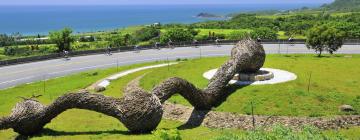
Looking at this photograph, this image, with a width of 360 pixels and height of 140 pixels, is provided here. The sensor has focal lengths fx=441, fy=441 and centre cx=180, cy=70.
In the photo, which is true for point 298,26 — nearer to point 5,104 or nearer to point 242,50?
point 242,50

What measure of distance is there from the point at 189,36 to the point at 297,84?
6853cm

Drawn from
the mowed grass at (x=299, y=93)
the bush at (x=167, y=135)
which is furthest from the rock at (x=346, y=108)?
the bush at (x=167, y=135)

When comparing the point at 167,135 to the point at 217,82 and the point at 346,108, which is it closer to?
the point at 217,82

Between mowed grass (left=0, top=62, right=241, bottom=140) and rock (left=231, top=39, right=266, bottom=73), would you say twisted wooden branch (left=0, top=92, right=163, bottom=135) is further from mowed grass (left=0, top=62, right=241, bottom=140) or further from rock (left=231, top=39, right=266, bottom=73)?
rock (left=231, top=39, right=266, bottom=73)

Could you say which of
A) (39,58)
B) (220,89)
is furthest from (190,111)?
(39,58)

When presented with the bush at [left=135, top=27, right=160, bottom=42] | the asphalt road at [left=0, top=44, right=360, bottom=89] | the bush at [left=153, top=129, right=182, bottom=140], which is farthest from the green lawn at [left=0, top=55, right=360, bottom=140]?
the bush at [left=135, top=27, right=160, bottom=42]

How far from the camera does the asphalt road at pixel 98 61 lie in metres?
68.4

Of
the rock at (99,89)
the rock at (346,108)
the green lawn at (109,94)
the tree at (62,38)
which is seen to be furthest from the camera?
the tree at (62,38)

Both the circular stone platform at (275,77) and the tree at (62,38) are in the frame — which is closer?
the circular stone platform at (275,77)

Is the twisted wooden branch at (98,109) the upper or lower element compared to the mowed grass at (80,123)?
upper

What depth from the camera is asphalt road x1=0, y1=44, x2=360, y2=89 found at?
2692 inches

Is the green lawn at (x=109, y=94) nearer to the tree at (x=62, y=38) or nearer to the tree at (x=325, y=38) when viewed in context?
the tree at (x=325, y=38)

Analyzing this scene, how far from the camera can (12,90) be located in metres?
57.1

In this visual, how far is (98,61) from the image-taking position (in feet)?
270
